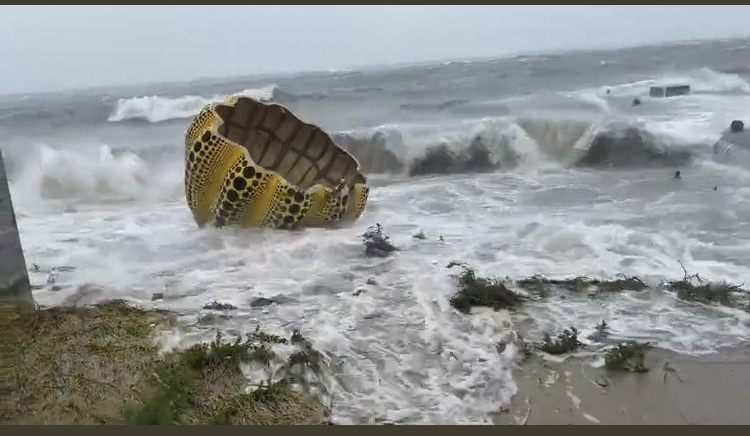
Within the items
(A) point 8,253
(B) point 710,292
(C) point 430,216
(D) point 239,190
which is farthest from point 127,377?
(B) point 710,292

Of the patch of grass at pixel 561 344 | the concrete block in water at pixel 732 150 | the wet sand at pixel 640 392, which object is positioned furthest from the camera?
the concrete block in water at pixel 732 150

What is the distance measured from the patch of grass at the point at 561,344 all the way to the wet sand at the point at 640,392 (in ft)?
0.20

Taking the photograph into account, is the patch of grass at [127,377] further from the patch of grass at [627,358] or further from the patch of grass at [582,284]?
the patch of grass at [582,284]

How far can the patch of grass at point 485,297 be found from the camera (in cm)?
309

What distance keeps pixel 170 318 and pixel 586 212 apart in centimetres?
241

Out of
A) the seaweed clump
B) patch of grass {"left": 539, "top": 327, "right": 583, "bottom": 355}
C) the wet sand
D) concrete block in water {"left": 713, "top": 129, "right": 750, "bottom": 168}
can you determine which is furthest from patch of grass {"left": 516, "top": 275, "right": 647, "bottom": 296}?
concrete block in water {"left": 713, "top": 129, "right": 750, "bottom": 168}

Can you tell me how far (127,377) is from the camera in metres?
2.66

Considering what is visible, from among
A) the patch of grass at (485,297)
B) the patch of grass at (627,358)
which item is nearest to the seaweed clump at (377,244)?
the patch of grass at (485,297)

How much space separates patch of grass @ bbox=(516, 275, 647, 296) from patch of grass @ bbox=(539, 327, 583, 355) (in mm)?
429

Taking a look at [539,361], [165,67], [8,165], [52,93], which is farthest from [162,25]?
[539,361]

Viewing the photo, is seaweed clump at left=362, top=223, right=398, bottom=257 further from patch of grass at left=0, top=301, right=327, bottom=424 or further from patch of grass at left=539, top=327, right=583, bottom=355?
patch of grass at left=539, top=327, right=583, bottom=355

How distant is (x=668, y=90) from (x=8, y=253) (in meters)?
3.99

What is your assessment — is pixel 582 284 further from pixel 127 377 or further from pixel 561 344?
Result: pixel 127 377

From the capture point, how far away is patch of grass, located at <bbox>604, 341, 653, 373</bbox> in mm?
2592
